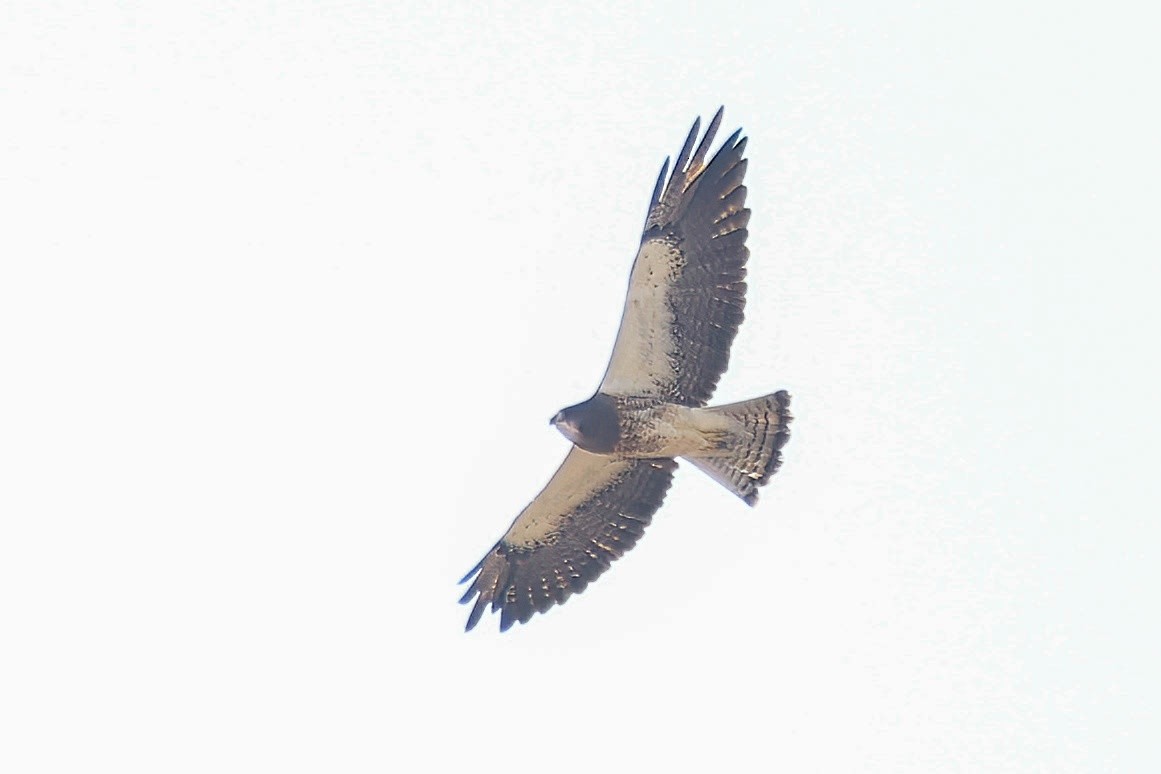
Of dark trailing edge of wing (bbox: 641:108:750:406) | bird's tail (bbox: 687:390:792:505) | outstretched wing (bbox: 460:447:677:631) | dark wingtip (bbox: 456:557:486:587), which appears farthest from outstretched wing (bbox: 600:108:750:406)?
dark wingtip (bbox: 456:557:486:587)

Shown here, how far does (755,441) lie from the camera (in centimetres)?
1852

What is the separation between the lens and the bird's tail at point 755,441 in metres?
18.5

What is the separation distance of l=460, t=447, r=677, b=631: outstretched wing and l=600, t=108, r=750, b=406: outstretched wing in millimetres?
994

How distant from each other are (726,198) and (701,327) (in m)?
1.12

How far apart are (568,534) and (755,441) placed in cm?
197

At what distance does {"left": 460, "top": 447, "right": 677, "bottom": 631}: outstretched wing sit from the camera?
1900 centimetres

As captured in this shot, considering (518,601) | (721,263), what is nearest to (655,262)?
(721,263)

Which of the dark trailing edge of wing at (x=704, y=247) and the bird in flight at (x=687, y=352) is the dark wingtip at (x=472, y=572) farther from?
the dark trailing edge of wing at (x=704, y=247)

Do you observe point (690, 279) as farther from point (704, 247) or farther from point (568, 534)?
point (568, 534)

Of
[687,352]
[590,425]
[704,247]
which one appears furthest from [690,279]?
[590,425]

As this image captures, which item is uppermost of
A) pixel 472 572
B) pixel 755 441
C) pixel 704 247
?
pixel 704 247

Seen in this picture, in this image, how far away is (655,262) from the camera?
59.7ft

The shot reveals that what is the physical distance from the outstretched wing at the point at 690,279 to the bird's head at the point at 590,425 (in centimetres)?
43

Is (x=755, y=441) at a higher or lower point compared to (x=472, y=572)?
higher
